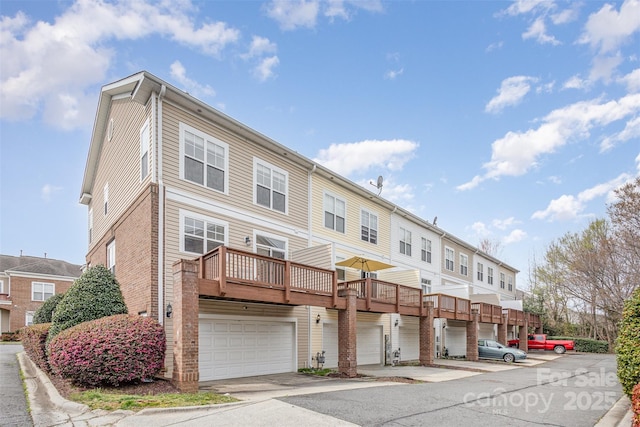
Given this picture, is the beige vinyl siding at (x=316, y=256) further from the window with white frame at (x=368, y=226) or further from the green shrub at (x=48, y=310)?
the green shrub at (x=48, y=310)

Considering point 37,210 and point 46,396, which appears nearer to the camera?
point 46,396

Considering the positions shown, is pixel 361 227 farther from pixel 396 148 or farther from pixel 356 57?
pixel 396 148

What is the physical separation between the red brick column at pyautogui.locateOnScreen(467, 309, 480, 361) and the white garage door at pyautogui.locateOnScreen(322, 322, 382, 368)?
263 inches

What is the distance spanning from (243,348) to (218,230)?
13.5 ft

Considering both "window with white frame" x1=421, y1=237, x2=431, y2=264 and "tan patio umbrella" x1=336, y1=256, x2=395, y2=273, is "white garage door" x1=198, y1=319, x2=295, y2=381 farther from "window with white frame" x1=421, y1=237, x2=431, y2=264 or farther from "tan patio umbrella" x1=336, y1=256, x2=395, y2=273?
"window with white frame" x1=421, y1=237, x2=431, y2=264

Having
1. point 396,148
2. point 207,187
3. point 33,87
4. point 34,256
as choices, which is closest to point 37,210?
point 33,87

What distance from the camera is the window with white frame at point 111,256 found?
16433 millimetres

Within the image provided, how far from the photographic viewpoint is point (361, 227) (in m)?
22.4

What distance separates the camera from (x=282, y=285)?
13242 mm

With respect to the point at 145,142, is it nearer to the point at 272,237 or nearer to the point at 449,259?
the point at 272,237

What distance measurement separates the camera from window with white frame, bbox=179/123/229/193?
45.8ft

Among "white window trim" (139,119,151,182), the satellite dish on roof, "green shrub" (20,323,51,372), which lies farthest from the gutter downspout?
the satellite dish on roof

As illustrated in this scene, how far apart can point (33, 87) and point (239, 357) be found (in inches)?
495

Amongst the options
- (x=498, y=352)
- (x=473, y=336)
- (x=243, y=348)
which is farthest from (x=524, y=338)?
(x=243, y=348)
